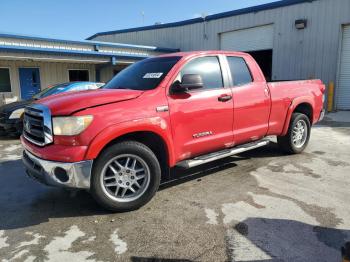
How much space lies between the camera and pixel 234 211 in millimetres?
3822

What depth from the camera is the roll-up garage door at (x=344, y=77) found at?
43.7ft

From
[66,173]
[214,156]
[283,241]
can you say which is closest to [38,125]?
[66,173]

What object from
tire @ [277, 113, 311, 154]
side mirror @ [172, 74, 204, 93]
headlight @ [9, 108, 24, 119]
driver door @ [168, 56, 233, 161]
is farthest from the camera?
headlight @ [9, 108, 24, 119]

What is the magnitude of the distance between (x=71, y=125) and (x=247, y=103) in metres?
2.77

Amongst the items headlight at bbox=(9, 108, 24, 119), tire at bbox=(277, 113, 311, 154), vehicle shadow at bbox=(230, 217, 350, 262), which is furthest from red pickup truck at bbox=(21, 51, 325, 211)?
headlight at bbox=(9, 108, 24, 119)

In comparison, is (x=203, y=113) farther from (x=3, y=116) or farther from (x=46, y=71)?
(x=46, y=71)

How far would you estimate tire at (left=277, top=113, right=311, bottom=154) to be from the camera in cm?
606

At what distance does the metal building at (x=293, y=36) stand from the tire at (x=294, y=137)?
861 cm

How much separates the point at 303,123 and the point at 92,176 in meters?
4.47

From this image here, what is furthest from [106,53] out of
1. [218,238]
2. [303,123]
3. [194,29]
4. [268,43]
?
[218,238]

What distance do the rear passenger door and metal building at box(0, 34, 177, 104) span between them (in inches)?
459

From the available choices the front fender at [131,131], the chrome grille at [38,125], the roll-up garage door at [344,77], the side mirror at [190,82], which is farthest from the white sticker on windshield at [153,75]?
the roll-up garage door at [344,77]

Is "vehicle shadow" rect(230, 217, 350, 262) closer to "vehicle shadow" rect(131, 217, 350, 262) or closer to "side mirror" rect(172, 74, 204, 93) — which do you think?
"vehicle shadow" rect(131, 217, 350, 262)

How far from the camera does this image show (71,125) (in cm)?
346
